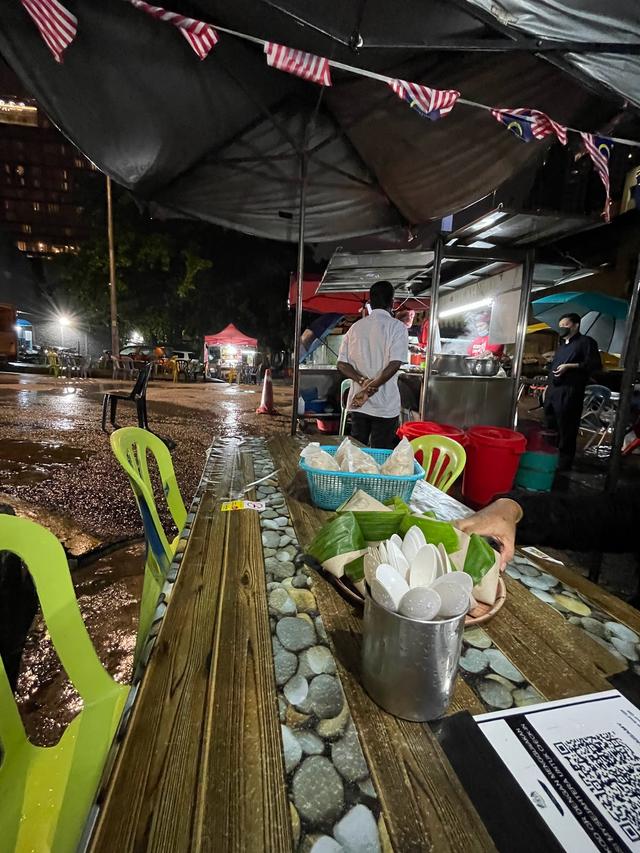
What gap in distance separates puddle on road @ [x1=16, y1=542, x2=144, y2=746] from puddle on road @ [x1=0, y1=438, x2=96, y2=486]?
2.10 metres

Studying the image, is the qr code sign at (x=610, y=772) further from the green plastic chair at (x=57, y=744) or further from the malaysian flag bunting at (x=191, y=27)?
the malaysian flag bunting at (x=191, y=27)

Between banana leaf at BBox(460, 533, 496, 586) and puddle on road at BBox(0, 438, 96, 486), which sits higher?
banana leaf at BBox(460, 533, 496, 586)

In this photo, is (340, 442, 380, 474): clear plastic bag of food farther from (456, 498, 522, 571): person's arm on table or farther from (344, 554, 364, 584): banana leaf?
(344, 554, 364, 584): banana leaf

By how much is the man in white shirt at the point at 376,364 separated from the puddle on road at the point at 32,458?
3501 mm

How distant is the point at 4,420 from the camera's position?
Result: 6.77m

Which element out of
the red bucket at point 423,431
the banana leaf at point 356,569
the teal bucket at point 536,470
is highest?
the banana leaf at point 356,569

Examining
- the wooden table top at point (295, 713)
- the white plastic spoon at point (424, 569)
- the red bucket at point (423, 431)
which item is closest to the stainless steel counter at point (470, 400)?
the red bucket at point (423, 431)

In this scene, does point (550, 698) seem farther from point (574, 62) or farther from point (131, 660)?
point (574, 62)

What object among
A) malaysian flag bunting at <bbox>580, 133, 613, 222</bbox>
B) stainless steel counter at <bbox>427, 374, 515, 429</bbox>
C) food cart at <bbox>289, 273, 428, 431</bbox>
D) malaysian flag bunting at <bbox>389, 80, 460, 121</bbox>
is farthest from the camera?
food cart at <bbox>289, 273, 428, 431</bbox>

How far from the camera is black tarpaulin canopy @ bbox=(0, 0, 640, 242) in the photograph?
204 cm

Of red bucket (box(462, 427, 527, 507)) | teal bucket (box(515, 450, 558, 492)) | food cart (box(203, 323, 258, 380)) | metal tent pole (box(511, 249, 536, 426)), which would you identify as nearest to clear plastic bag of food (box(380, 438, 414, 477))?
red bucket (box(462, 427, 527, 507))

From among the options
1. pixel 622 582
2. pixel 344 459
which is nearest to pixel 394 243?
pixel 344 459

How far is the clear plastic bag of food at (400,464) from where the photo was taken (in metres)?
1.61

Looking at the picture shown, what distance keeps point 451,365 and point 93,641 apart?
182 inches
